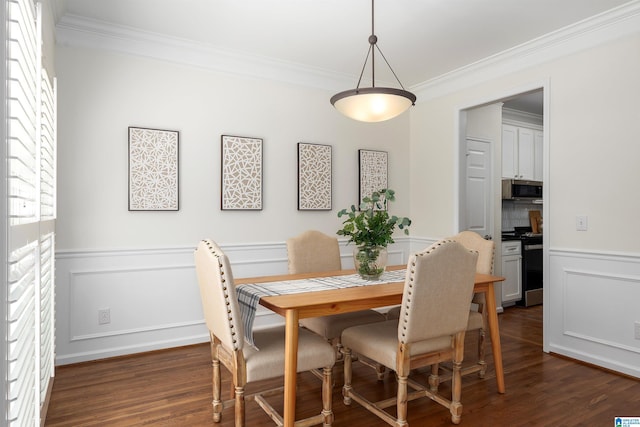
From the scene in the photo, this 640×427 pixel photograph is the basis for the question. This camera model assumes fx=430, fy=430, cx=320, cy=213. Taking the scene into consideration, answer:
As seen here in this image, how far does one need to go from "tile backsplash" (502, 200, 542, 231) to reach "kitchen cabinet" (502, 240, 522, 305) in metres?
0.84

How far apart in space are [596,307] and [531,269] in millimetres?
1930

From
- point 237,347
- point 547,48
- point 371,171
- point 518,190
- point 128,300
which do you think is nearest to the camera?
point 237,347

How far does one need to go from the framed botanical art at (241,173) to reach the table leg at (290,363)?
199 cm

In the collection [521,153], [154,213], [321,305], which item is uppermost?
[521,153]

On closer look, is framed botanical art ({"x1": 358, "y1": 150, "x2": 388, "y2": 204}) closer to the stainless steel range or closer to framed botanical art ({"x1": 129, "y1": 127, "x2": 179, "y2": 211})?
the stainless steel range

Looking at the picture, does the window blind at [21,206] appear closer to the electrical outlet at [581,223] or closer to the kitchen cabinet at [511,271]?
the electrical outlet at [581,223]

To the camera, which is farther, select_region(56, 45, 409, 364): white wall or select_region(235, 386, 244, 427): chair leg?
select_region(56, 45, 409, 364): white wall

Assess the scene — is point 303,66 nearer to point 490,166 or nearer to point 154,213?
point 154,213

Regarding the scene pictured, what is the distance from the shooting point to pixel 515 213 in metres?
6.02

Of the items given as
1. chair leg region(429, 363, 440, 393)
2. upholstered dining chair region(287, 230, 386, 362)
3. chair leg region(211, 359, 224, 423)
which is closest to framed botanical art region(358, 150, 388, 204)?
upholstered dining chair region(287, 230, 386, 362)

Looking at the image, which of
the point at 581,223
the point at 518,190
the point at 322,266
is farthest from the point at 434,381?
the point at 518,190

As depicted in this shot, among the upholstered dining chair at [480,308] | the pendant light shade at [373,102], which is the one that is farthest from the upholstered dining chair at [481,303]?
the pendant light shade at [373,102]

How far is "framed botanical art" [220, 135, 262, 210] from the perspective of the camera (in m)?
3.86

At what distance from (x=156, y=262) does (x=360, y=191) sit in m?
2.18
